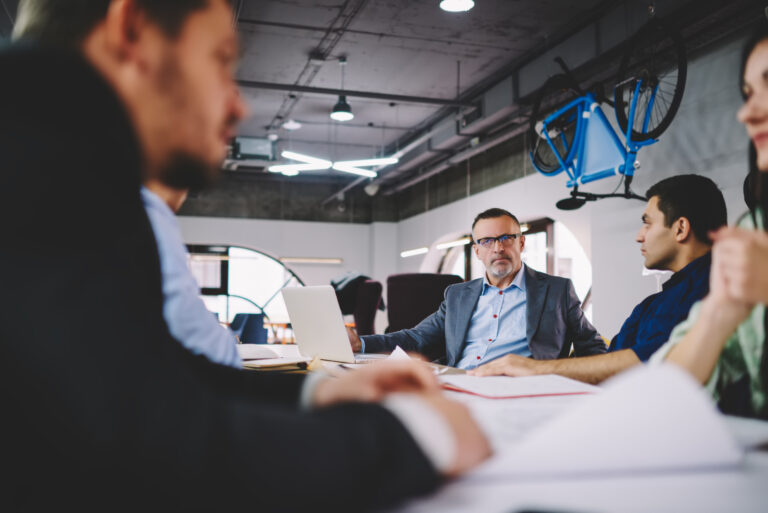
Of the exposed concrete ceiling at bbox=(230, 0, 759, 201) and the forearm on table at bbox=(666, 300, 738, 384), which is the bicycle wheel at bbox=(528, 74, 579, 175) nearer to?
the exposed concrete ceiling at bbox=(230, 0, 759, 201)

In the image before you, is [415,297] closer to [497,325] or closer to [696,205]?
[497,325]

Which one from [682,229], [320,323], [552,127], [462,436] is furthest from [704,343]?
[552,127]

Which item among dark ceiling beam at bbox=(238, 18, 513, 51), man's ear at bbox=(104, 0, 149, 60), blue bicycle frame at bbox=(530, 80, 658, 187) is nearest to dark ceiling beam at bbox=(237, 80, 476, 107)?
dark ceiling beam at bbox=(238, 18, 513, 51)

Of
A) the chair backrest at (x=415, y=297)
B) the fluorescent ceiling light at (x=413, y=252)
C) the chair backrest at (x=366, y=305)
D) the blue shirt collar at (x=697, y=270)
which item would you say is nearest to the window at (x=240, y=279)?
the fluorescent ceiling light at (x=413, y=252)

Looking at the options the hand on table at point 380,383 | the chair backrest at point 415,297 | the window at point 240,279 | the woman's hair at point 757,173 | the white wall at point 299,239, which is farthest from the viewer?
the window at point 240,279

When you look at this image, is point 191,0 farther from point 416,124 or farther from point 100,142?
point 416,124

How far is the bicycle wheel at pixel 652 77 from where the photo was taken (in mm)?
4320

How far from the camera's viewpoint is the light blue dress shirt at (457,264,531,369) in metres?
3.08

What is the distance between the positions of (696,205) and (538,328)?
1034mm

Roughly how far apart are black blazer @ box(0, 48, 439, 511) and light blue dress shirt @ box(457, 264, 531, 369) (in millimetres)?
2608

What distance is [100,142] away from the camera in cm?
51

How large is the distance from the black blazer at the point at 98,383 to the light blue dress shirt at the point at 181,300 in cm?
58

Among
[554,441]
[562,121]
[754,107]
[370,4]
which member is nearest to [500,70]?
[562,121]

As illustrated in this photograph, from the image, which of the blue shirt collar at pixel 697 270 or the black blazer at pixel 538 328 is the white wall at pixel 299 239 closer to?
the black blazer at pixel 538 328
